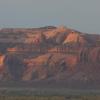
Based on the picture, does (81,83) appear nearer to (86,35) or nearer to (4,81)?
(4,81)

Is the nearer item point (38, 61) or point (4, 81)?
point (4, 81)

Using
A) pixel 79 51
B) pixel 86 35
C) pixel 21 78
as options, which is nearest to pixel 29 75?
pixel 21 78

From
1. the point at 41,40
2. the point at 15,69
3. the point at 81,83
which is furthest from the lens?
the point at 41,40

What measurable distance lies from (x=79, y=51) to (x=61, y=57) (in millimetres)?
3008

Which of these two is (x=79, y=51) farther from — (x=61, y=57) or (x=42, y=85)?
(x=42, y=85)

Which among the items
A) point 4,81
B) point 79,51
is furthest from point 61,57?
point 4,81

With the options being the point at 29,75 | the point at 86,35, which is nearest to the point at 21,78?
the point at 29,75

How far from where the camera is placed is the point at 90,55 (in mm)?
119062

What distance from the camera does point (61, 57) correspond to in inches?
4710

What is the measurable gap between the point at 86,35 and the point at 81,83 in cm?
2210

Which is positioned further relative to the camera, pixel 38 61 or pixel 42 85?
pixel 38 61

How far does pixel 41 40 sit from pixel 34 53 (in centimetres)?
517

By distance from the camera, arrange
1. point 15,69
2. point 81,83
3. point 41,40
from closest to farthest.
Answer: point 81,83 < point 15,69 < point 41,40

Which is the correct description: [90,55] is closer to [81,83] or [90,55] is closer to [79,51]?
[79,51]
